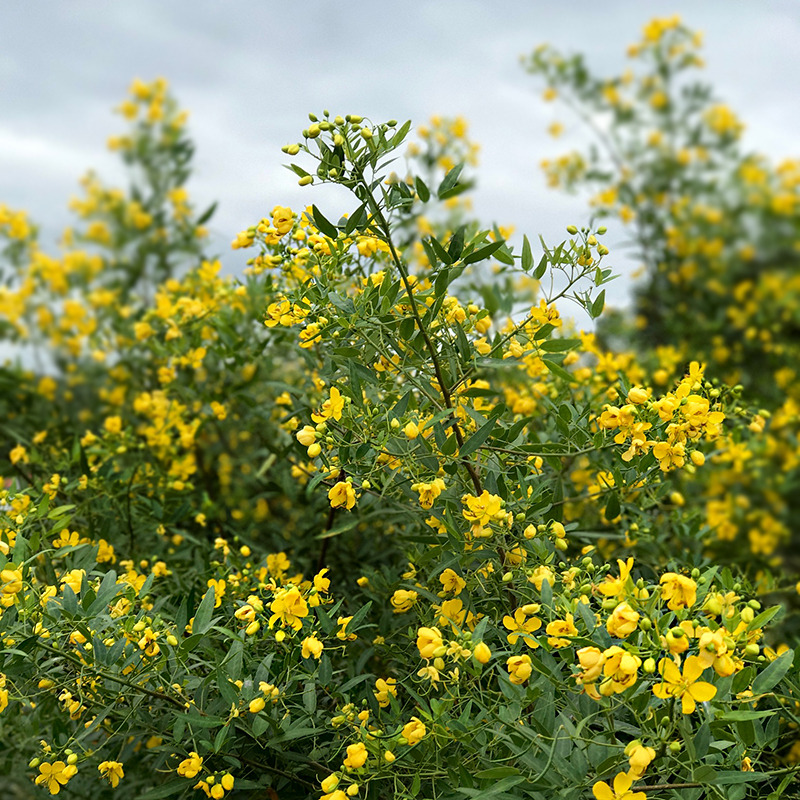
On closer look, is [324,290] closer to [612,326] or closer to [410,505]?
[410,505]

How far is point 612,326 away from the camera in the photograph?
3898 millimetres

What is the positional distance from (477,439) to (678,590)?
385mm

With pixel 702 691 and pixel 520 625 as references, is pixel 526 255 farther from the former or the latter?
pixel 702 691

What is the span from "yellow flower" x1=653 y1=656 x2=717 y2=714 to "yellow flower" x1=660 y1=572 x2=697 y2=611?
0.23ft

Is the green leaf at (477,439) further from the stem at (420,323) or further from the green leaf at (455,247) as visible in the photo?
the green leaf at (455,247)

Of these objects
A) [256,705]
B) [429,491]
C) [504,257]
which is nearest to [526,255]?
[504,257]

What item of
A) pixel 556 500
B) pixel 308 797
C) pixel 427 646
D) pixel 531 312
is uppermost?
pixel 531 312

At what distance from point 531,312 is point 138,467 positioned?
126 cm

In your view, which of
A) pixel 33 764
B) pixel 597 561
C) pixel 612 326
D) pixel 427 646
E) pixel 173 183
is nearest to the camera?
pixel 427 646

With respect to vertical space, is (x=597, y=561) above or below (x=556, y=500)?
below

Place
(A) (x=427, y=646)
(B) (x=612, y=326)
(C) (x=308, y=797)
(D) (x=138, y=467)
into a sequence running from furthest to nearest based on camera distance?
(B) (x=612, y=326), (D) (x=138, y=467), (C) (x=308, y=797), (A) (x=427, y=646)

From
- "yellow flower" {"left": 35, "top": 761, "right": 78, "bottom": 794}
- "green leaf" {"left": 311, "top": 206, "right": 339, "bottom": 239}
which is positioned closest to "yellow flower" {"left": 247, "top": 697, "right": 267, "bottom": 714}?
"yellow flower" {"left": 35, "top": 761, "right": 78, "bottom": 794}

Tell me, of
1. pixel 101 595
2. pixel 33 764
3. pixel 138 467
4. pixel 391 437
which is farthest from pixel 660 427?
pixel 138 467

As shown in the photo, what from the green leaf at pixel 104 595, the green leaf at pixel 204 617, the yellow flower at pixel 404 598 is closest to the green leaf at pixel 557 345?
the yellow flower at pixel 404 598
